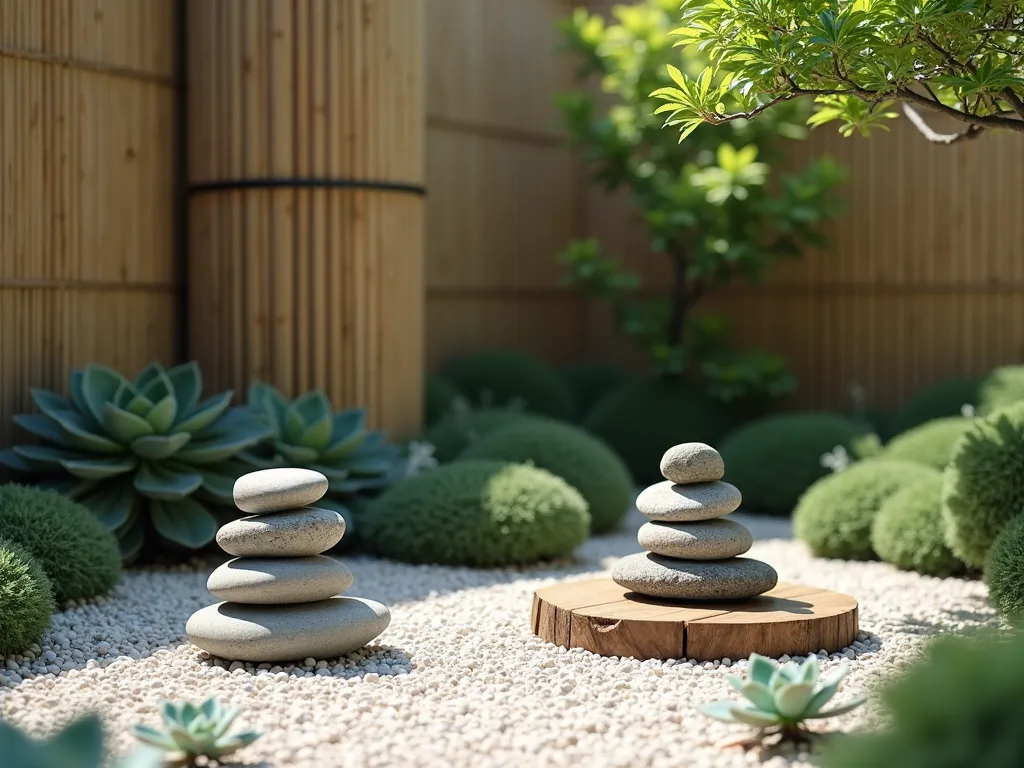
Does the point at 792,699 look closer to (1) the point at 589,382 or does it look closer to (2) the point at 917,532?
(2) the point at 917,532

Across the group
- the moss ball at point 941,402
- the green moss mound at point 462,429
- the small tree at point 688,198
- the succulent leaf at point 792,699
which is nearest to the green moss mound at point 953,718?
the succulent leaf at point 792,699

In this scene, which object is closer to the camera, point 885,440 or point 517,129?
point 885,440

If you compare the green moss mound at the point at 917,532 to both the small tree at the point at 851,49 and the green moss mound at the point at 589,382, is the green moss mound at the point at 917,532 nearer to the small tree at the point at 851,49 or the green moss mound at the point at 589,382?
the small tree at the point at 851,49

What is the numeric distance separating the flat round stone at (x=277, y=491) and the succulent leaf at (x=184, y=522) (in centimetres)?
160

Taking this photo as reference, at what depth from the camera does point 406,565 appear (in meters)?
6.13

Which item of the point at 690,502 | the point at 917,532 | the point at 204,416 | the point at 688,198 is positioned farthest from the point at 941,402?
the point at 204,416

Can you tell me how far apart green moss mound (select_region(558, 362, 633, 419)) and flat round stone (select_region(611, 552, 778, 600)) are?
5.24 m

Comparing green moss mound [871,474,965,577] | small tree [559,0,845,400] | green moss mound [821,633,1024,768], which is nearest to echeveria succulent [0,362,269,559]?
green moss mound [871,474,965,577]

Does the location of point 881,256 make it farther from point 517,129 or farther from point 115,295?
point 115,295

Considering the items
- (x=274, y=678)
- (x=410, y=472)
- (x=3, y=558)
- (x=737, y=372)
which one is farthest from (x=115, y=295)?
(x=737, y=372)

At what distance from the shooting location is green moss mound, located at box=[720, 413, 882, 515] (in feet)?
25.1

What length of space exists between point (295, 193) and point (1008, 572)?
13.2ft

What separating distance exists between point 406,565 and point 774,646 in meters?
2.33

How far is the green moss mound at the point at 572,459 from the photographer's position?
22.6ft
